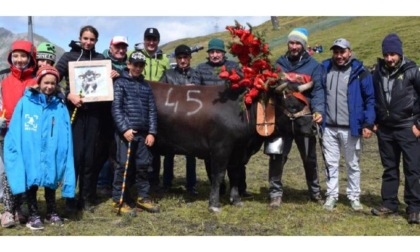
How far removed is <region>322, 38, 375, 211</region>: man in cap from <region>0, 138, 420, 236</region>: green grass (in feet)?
1.61

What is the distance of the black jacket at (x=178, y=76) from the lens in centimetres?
754

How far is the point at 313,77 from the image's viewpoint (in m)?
6.61

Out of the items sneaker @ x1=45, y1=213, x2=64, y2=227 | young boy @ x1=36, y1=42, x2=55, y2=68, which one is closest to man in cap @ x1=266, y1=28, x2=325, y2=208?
sneaker @ x1=45, y1=213, x2=64, y2=227

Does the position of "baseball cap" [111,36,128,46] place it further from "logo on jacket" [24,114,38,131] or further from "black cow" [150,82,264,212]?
"logo on jacket" [24,114,38,131]

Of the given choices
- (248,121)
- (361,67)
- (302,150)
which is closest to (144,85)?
(248,121)

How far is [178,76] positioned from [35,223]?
318 cm

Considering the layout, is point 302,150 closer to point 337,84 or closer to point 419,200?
point 337,84

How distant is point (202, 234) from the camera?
18.6 feet

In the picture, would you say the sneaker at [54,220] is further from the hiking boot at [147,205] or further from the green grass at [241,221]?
the hiking boot at [147,205]

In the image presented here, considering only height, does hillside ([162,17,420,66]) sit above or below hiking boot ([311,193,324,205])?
above

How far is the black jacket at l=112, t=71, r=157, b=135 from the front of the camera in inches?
246

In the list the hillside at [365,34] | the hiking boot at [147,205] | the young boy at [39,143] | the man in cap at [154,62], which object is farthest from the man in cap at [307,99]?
the hillside at [365,34]

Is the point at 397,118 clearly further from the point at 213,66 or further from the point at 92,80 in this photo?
the point at 92,80

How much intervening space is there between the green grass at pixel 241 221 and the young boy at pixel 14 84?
0.87ft
